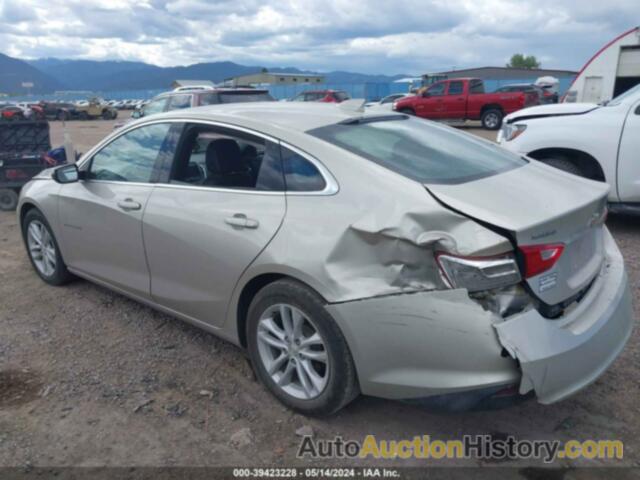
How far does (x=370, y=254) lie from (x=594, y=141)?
4.50m

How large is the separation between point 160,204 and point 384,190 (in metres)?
1.58

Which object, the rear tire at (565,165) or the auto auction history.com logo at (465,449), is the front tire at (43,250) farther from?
the rear tire at (565,165)

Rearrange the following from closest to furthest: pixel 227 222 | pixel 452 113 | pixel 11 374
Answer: pixel 227 222 < pixel 11 374 < pixel 452 113

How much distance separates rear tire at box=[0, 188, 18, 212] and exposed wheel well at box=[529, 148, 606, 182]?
292 inches

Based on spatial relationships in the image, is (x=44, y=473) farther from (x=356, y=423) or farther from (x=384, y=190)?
(x=384, y=190)

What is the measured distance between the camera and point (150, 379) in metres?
3.35

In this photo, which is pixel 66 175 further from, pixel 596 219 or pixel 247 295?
pixel 596 219

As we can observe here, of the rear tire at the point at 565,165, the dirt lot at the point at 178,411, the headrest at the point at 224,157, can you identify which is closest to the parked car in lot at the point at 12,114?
the dirt lot at the point at 178,411

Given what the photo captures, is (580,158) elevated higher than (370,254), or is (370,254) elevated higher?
(370,254)

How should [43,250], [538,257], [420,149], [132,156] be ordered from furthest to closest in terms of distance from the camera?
[43,250] → [132,156] → [420,149] → [538,257]

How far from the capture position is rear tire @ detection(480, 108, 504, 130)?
20344mm

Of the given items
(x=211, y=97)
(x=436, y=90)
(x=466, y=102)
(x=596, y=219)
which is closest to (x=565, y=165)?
(x=596, y=219)

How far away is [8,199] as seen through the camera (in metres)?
8.23

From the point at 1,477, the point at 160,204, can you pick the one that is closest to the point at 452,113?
the point at 160,204
